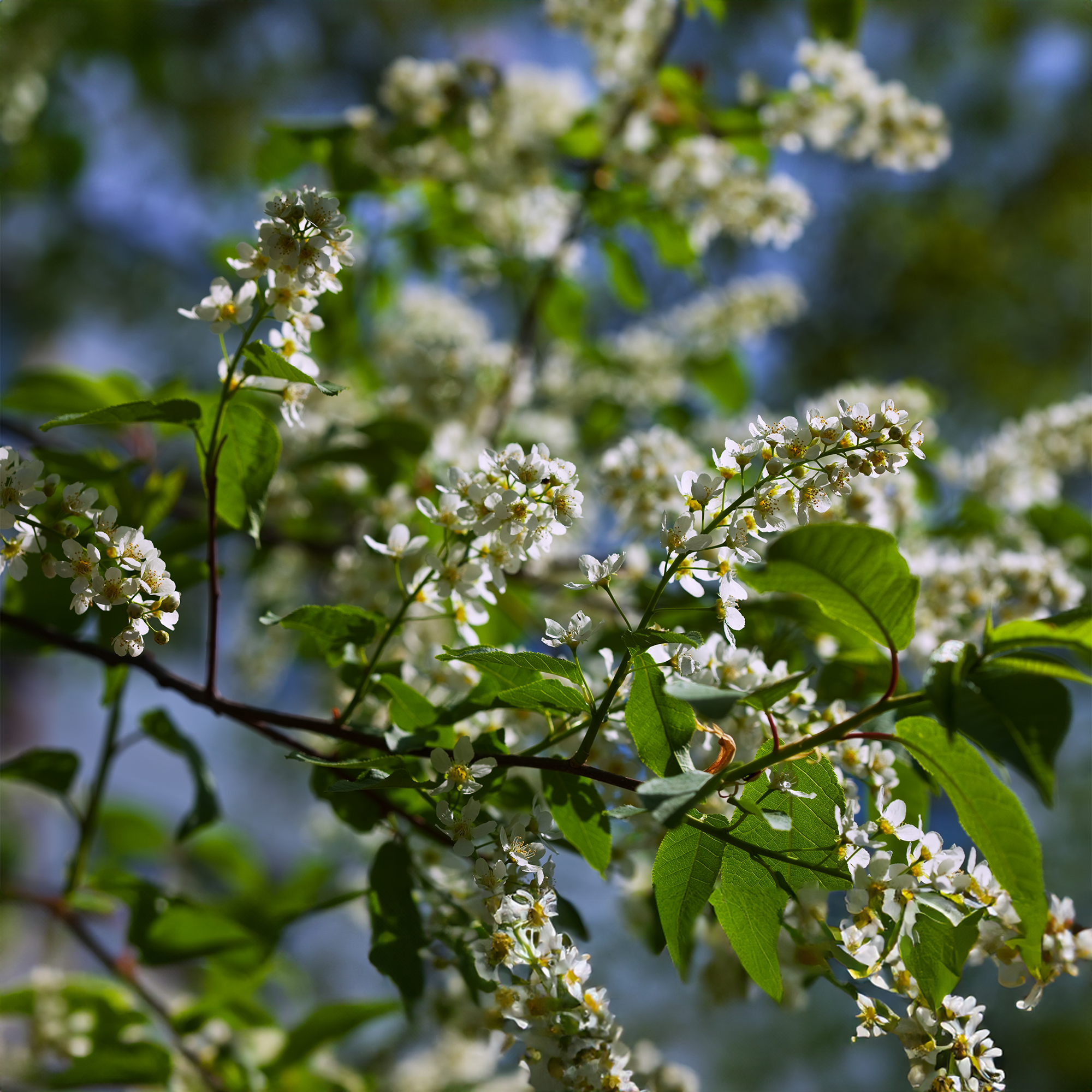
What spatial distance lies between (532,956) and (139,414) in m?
0.49

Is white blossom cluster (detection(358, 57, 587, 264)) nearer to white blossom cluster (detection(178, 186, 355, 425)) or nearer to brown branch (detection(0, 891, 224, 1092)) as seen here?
white blossom cluster (detection(178, 186, 355, 425))

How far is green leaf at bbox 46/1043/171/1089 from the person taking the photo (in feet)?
3.58

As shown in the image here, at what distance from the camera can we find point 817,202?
448cm

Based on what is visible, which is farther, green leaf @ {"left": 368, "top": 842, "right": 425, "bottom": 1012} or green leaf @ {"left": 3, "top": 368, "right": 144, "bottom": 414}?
green leaf @ {"left": 3, "top": 368, "right": 144, "bottom": 414}

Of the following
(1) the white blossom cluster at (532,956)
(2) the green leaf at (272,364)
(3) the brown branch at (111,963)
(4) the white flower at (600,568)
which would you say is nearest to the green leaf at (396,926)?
(1) the white blossom cluster at (532,956)

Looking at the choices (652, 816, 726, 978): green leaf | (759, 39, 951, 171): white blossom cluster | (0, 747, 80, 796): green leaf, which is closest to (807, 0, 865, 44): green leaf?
(759, 39, 951, 171): white blossom cluster

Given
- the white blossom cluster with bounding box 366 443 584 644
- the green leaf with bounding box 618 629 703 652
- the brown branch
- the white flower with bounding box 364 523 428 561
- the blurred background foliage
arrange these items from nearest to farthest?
the green leaf with bounding box 618 629 703 652 → the white blossom cluster with bounding box 366 443 584 644 → the white flower with bounding box 364 523 428 561 → the brown branch → the blurred background foliage

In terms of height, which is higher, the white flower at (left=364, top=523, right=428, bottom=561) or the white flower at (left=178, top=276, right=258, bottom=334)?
the white flower at (left=178, top=276, right=258, bottom=334)

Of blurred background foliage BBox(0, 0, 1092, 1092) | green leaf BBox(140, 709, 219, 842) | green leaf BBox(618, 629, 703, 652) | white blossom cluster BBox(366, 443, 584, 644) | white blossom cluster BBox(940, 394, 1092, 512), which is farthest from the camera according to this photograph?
blurred background foliage BBox(0, 0, 1092, 1092)

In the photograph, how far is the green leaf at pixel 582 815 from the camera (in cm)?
69

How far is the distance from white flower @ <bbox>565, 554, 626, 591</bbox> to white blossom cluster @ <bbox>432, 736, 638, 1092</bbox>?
15 centimetres

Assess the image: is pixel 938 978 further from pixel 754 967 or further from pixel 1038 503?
pixel 1038 503

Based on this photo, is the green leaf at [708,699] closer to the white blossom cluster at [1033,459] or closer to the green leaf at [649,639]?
the green leaf at [649,639]

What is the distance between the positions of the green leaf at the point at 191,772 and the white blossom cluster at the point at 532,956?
44 centimetres
